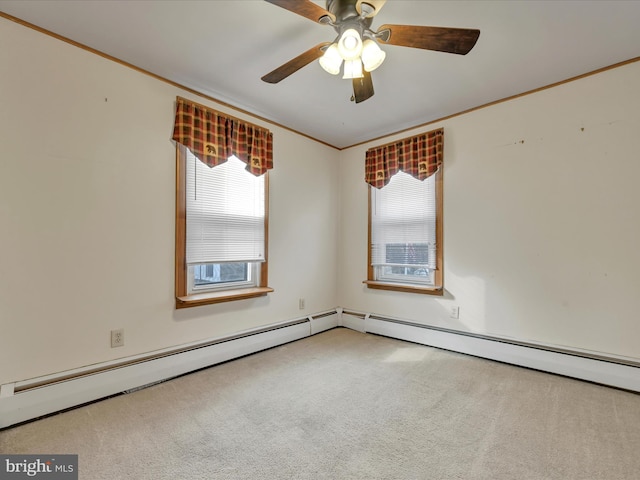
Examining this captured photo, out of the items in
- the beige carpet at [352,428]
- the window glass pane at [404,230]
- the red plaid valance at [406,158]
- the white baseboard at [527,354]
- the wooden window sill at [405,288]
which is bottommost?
the beige carpet at [352,428]

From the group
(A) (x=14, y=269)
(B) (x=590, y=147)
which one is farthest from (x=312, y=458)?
(B) (x=590, y=147)

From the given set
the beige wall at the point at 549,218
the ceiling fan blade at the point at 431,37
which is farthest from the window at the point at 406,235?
the ceiling fan blade at the point at 431,37

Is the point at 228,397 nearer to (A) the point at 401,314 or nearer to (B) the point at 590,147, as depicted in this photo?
(A) the point at 401,314

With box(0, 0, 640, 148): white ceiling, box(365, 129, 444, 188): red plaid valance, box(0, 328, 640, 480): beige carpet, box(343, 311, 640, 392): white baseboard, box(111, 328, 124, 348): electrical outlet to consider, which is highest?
box(0, 0, 640, 148): white ceiling

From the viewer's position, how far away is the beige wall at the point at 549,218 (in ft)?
7.45

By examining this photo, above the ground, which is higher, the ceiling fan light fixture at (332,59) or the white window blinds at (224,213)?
the ceiling fan light fixture at (332,59)

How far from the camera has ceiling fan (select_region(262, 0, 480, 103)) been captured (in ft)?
4.67

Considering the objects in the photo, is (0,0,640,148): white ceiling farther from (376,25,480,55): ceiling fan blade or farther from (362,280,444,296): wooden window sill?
(362,280,444,296): wooden window sill

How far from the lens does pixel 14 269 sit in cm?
182

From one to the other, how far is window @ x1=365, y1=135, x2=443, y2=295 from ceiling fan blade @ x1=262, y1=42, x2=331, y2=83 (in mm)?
1958

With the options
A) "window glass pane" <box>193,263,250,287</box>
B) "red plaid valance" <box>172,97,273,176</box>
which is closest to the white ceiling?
"red plaid valance" <box>172,97,273,176</box>

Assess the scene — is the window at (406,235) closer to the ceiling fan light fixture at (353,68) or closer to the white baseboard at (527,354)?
the white baseboard at (527,354)

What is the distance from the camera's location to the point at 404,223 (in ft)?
11.5

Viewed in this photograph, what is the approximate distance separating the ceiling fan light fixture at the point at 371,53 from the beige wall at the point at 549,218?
1.84 meters
